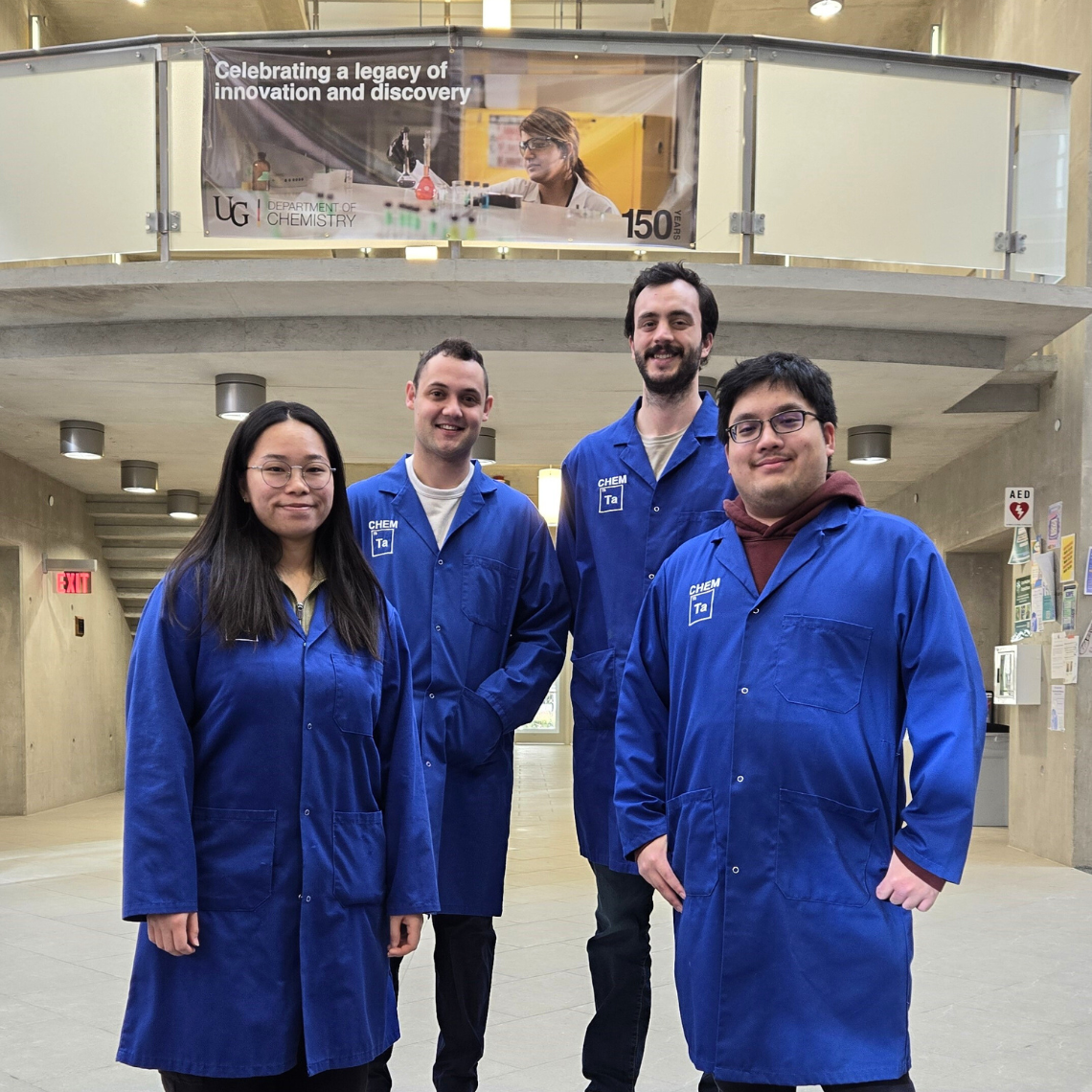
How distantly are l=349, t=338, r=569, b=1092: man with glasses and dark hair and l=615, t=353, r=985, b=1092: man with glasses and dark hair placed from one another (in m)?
0.74

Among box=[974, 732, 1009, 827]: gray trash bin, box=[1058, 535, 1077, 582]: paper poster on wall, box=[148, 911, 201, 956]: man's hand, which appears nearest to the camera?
box=[148, 911, 201, 956]: man's hand

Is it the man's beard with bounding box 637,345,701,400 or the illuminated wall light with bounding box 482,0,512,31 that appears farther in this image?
the illuminated wall light with bounding box 482,0,512,31

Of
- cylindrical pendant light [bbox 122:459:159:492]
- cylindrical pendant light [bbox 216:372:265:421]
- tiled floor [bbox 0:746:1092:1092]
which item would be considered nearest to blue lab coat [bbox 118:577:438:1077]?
tiled floor [bbox 0:746:1092:1092]

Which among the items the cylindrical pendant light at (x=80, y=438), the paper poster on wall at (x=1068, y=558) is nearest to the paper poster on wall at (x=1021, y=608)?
the paper poster on wall at (x=1068, y=558)

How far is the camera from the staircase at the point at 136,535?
47.1ft

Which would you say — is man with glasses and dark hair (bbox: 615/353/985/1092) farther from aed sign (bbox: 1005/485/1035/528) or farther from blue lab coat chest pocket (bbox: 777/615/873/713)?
aed sign (bbox: 1005/485/1035/528)

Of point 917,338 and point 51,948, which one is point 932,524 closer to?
point 917,338

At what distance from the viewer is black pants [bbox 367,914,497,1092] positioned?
121 inches

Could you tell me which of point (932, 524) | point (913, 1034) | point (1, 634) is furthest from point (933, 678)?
point (1, 634)

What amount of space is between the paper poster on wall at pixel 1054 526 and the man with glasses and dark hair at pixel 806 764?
7434 mm

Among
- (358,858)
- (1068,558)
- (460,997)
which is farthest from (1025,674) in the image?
(358,858)

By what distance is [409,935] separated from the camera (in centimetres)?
242

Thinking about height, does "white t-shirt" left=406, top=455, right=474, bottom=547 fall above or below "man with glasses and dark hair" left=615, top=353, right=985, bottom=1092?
above

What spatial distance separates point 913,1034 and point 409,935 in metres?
2.79
